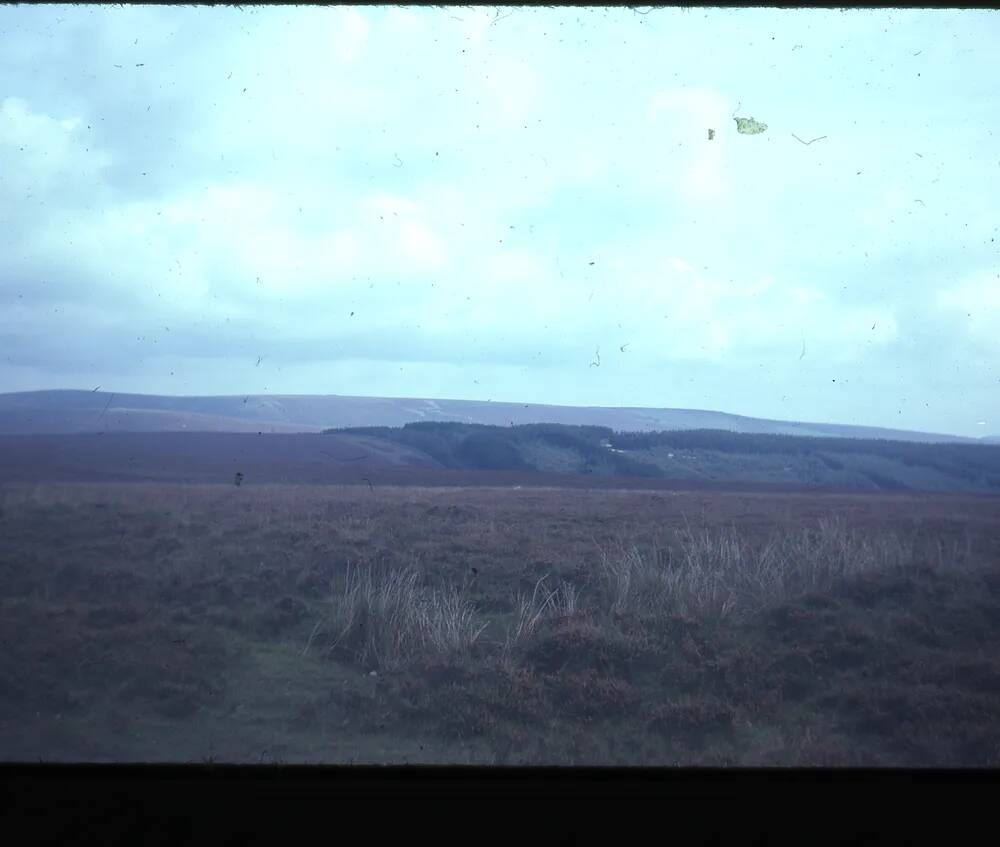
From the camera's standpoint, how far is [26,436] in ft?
26.0

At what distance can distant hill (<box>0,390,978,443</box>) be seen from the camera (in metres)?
7.94

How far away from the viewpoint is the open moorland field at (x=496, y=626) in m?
5.84

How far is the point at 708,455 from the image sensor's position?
883cm

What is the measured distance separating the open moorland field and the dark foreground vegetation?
0.33 metres

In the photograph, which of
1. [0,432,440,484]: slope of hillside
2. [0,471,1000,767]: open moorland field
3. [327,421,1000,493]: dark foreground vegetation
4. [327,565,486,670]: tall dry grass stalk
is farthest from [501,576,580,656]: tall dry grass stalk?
[0,432,440,484]: slope of hillside

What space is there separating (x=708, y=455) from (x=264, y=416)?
4160mm

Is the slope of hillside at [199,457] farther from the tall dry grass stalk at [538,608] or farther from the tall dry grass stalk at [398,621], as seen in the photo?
the tall dry grass stalk at [538,608]

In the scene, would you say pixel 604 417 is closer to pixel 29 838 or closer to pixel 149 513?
pixel 149 513

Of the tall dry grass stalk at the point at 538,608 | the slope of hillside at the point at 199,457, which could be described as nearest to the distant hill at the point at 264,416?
the slope of hillside at the point at 199,457

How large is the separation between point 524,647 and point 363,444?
3022 millimetres

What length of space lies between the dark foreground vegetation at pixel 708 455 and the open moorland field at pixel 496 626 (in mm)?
331

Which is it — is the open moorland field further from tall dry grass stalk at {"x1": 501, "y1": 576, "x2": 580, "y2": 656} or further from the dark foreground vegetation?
the dark foreground vegetation

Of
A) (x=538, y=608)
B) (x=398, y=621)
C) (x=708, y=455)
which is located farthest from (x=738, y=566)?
(x=398, y=621)

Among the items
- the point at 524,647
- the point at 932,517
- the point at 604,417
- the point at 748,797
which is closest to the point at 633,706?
the point at 524,647
